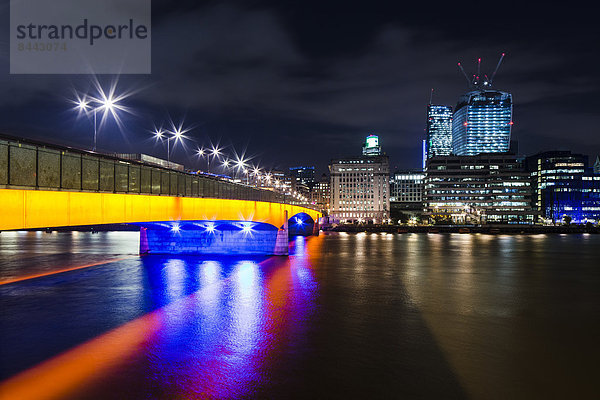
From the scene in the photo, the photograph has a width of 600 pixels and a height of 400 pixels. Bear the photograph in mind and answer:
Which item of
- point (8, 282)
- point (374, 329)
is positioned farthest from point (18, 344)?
point (8, 282)

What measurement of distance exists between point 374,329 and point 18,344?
1794 cm

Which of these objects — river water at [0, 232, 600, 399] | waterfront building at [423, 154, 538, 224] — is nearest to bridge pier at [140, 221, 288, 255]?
river water at [0, 232, 600, 399]

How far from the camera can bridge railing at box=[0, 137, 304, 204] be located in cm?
1912

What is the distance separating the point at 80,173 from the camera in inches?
926

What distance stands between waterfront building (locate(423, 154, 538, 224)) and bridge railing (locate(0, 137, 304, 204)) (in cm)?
16661

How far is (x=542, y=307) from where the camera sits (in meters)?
27.3

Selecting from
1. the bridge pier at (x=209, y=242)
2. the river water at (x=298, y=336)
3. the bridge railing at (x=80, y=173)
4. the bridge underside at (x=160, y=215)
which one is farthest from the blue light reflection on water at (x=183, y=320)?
the bridge pier at (x=209, y=242)

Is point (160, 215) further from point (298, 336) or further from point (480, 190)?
point (480, 190)

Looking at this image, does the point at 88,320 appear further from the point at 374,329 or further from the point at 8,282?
the point at 8,282

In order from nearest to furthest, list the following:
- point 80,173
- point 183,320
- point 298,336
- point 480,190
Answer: point 298,336 < point 183,320 < point 80,173 < point 480,190

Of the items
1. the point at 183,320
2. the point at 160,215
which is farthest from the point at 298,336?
the point at 160,215

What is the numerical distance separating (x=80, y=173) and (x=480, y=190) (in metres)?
191

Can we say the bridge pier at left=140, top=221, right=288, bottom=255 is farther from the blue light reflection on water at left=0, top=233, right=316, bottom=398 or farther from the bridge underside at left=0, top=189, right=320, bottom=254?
the blue light reflection on water at left=0, top=233, right=316, bottom=398

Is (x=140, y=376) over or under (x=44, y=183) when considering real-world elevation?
under
